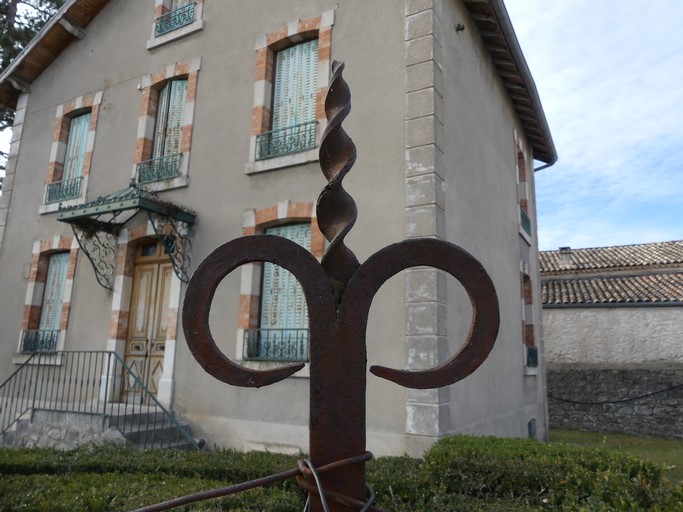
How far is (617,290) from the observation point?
55.5 feet

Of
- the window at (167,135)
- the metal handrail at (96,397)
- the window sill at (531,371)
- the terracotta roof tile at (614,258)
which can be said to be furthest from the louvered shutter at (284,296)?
the terracotta roof tile at (614,258)

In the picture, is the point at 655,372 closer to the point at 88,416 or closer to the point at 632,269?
the point at 632,269

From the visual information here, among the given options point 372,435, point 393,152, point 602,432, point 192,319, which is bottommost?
point 602,432

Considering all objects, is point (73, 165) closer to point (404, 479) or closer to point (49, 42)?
point (49, 42)

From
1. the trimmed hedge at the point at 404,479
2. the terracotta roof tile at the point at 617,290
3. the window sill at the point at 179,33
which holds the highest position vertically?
the window sill at the point at 179,33

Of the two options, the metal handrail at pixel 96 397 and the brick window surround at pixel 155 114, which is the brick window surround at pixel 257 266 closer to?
the metal handrail at pixel 96 397

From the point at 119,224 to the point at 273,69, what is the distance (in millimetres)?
3792

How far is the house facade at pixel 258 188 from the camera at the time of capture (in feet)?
23.1

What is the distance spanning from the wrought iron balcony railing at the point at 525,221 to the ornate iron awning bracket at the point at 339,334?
10.8 meters

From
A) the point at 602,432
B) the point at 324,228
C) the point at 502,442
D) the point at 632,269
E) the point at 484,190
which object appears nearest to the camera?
the point at 324,228

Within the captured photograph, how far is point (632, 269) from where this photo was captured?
1869 centimetres

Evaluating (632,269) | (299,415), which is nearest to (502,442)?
(299,415)

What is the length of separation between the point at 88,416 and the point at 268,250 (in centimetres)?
699

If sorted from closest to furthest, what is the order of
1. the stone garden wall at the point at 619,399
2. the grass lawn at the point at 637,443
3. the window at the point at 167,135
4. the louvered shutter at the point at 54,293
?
the window at the point at 167,135
the louvered shutter at the point at 54,293
the grass lawn at the point at 637,443
the stone garden wall at the point at 619,399
